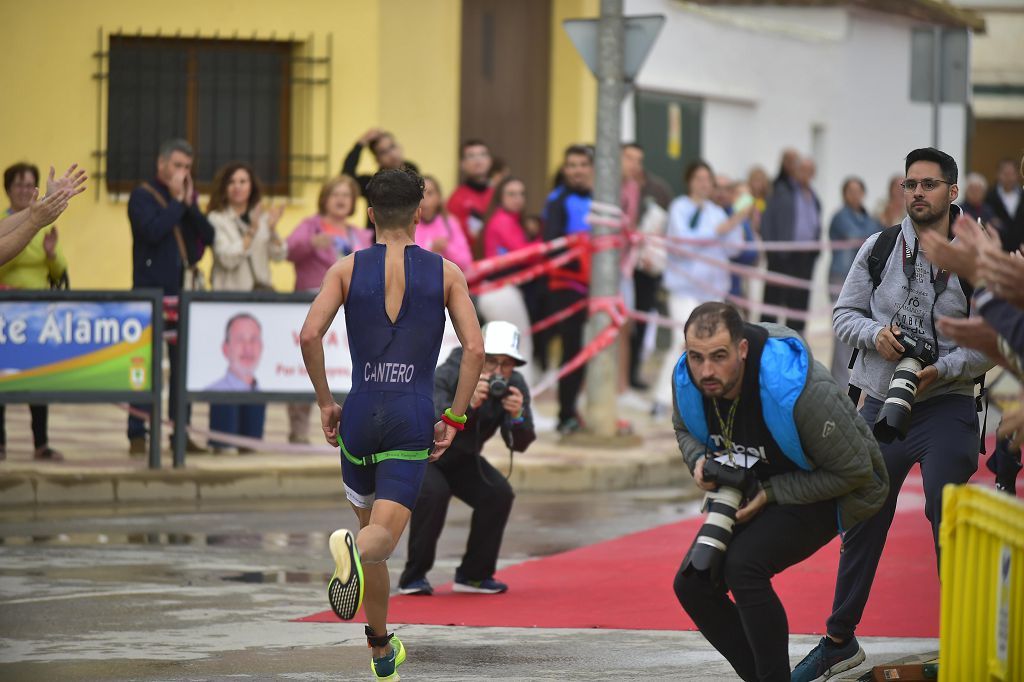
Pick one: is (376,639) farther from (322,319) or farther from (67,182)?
(67,182)

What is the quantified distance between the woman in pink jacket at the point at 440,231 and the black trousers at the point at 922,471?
7.70 meters

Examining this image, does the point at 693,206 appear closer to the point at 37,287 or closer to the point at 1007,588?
the point at 37,287

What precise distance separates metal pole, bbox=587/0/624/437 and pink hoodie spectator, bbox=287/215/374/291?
6.32ft

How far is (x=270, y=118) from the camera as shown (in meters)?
20.0

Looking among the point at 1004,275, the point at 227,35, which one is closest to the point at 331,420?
the point at 1004,275

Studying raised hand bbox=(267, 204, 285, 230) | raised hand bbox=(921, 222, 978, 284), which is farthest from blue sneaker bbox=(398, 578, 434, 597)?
raised hand bbox=(267, 204, 285, 230)

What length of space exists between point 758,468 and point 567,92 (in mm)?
16343

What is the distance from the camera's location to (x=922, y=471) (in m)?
7.81

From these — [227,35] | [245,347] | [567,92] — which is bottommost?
[245,347]

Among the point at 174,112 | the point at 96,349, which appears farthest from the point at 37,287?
the point at 174,112

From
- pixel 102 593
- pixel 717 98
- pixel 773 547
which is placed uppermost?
pixel 717 98

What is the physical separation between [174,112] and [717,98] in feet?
34.3

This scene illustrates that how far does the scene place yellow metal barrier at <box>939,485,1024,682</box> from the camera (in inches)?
219

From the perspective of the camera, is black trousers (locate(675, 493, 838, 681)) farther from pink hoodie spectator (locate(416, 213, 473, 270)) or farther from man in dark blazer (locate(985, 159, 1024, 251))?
man in dark blazer (locate(985, 159, 1024, 251))
